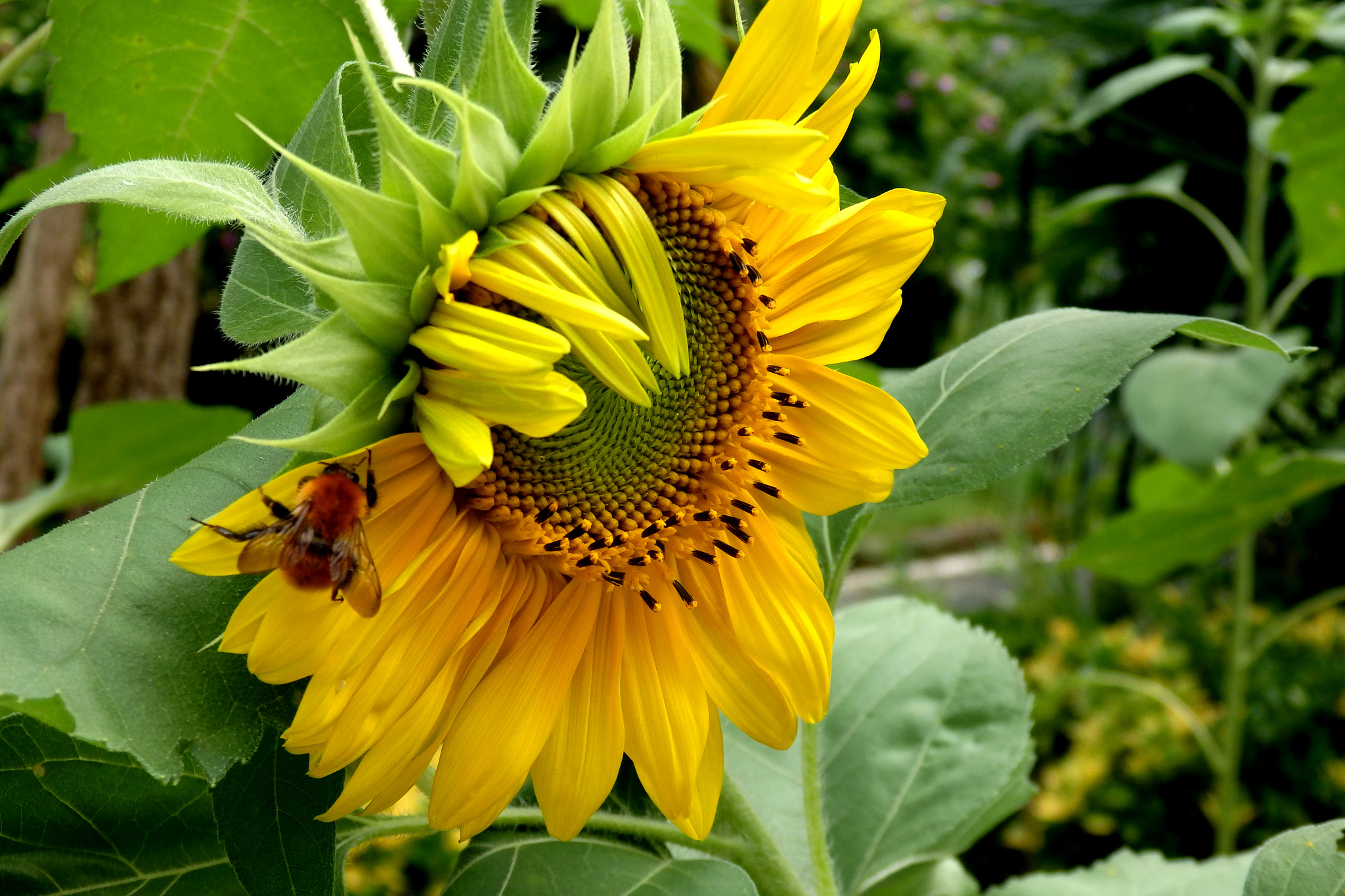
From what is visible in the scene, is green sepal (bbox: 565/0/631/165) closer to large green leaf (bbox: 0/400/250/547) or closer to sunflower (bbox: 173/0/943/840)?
sunflower (bbox: 173/0/943/840)

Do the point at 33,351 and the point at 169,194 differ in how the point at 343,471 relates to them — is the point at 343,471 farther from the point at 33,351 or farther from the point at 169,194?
the point at 33,351

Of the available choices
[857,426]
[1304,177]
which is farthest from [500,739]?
[1304,177]

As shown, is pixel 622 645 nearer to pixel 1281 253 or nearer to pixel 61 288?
pixel 61 288

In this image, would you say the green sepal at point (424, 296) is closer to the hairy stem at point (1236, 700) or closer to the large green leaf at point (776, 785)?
the large green leaf at point (776, 785)

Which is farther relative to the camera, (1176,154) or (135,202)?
(1176,154)

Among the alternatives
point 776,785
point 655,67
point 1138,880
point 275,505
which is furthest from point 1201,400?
point 275,505

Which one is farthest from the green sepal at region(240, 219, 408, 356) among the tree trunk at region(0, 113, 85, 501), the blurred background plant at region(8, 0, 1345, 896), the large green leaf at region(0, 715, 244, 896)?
the tree trunk at region(0, 113, 85, 501)
